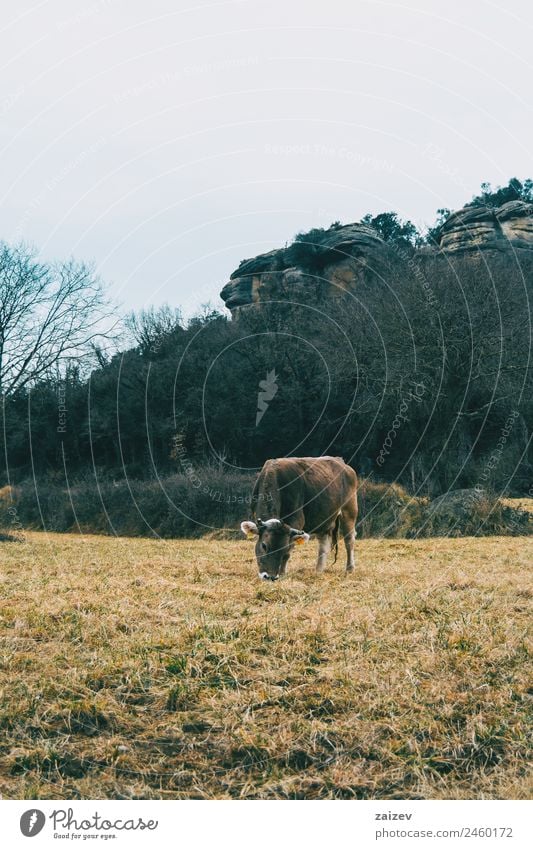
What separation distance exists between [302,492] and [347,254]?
30072 millimetres

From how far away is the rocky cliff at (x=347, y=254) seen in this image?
127 feet

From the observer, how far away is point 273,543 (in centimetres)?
1038

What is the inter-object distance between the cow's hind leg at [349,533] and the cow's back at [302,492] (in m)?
0.28

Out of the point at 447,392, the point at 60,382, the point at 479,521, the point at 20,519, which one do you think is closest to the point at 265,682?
the point at 479,521

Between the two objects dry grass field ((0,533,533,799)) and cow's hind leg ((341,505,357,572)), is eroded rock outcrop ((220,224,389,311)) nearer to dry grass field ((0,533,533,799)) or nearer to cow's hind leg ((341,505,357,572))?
cow's hind leg ((341,505,357,572))

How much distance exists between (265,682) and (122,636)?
5.97ft

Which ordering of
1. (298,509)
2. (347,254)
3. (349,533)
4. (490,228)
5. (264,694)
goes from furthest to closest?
(490,228) → (347,254) → (349,533) → (298,509) → (264,694)

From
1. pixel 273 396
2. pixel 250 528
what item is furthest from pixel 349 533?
pixel 273 396

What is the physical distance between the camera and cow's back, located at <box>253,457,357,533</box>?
11227 millimetres

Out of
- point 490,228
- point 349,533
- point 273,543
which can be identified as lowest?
point 349,533

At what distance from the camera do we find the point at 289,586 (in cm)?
952

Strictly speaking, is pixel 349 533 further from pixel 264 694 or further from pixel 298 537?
pixel 264 694

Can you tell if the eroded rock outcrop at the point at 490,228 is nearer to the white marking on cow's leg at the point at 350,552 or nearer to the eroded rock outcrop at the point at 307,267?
the eroded rock outcrop at the point at 307,267
